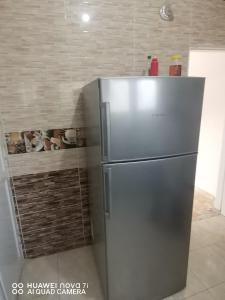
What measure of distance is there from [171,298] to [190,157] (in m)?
1.10

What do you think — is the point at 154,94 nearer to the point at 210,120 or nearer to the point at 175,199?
the point at 175,199

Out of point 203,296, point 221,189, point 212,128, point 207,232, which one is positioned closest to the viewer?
point 203,296

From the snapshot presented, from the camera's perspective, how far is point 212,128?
2836 millimetres

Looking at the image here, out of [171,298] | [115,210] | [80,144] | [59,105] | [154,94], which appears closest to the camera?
[154,94]

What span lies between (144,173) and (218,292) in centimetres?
118

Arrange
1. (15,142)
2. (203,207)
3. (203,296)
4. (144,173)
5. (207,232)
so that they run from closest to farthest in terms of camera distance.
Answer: (144,173)
(203,296)
(15,142)
(207,232)
(203,207)

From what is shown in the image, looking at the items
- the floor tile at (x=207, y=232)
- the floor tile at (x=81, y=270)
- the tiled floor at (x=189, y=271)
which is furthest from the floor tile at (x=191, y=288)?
the floor tile at (x=81, y=270)

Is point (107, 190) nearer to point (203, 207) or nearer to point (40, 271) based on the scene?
point (40, 271)

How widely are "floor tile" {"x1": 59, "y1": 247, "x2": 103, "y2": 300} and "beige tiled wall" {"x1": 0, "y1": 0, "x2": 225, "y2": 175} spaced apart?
2.93 feet

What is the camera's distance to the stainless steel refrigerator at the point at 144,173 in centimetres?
111

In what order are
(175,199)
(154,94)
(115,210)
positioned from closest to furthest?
(154,94) < (115,210) < (175,199)

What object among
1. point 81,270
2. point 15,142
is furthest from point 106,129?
point 81,270

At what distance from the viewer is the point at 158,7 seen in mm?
1720

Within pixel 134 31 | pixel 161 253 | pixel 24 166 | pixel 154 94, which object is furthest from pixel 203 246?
pixel 134 31
